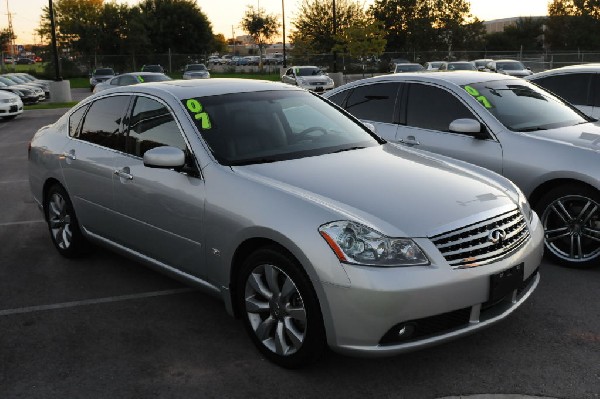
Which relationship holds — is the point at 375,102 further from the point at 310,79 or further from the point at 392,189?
the point at 310,79

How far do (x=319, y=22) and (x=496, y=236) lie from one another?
57610 millimetres

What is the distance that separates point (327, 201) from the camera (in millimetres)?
3402

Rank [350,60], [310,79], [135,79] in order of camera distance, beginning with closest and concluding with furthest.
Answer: [135,79] < [310,79] < [350,60]

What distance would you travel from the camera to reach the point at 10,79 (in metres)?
28.9

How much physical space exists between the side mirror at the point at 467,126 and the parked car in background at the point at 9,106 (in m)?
17.3

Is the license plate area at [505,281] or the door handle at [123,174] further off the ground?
the door handle at [123,174]

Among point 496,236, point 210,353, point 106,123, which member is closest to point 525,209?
point 496,236

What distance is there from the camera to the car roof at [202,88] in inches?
181

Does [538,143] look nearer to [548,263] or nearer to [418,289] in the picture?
[548,263]

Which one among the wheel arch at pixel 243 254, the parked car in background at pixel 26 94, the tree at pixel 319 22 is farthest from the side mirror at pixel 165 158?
the tree at pixel 319 22

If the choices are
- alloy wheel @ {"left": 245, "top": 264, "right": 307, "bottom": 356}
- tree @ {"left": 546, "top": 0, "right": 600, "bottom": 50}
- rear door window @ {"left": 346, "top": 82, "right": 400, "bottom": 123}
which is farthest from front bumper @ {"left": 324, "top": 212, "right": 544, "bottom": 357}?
tree @ {"left": 546, "top": 0, "right": 600, "bottom": 50}

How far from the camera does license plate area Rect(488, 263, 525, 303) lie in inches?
131

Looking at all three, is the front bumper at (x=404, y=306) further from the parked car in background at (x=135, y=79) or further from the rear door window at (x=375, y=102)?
the parked car in background at (x=135, y=79)

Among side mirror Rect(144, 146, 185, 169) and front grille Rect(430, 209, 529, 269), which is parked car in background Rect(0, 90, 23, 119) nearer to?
side mirror Rect(144, 146, 185, 169)
